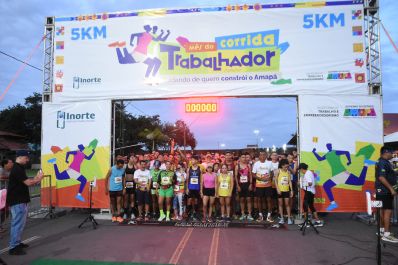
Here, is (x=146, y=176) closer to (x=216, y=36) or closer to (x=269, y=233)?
(x=269, y=233)

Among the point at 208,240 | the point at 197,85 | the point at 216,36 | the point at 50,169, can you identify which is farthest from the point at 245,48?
the point at 50,169

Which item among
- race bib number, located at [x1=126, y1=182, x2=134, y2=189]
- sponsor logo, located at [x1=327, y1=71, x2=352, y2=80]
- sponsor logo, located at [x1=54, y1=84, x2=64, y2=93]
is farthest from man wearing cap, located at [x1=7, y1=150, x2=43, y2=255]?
sponsor logo, located at [x1=327, y1=71, x2=352, y2=80]

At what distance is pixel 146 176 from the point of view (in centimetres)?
958

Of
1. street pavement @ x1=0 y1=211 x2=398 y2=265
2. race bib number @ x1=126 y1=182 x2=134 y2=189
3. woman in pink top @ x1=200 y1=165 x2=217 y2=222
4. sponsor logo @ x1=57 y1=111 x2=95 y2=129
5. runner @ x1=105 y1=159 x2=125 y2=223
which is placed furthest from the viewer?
sponsor logo @ x1=57 y1=111 x2=95 y2=129

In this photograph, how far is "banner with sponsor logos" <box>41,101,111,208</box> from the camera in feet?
32.6

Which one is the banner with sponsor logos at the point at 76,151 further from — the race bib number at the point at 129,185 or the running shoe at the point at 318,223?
the running shoe at the point at 318,223

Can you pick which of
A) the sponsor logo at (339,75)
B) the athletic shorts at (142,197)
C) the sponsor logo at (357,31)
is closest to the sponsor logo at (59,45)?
the athletic shorts at (142,197)

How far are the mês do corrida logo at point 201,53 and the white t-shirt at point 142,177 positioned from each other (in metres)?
2.90

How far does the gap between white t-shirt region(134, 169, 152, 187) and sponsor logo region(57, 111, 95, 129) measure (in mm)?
2220

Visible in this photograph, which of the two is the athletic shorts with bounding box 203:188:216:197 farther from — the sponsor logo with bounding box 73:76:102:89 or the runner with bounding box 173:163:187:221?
the sponsor logo with bounding box 73:76:102:89

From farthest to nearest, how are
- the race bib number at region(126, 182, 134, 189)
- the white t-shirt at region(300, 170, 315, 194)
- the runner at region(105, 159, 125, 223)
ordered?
the race bib number at region(126, 182, 134, 189) < the runner at region(105, 159, 125, 223) < the white t-shirt at region(300, 170, 315, 194)

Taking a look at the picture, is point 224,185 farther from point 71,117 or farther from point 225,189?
point 71,117

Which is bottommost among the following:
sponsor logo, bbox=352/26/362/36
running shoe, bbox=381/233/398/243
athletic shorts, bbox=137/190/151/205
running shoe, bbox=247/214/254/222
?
running shoe, bbox=247/214/254/222

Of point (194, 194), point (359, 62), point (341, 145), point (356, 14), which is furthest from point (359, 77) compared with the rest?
point (194, 194)
